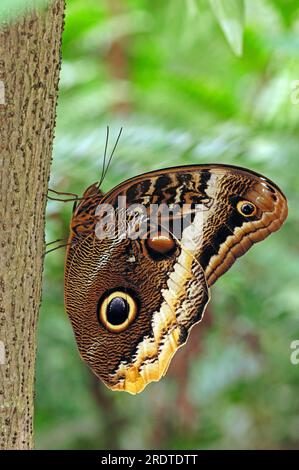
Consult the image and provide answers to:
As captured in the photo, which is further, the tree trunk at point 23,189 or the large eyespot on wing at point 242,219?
the large eyespot on wing at point 242,219

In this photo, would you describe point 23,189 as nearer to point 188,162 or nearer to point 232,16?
point 232,16

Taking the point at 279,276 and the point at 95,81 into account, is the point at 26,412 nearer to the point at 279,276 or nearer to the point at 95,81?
the point at 279,276

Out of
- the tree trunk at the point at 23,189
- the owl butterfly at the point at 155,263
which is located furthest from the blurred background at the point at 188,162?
the tree trunk at the point at 23,189

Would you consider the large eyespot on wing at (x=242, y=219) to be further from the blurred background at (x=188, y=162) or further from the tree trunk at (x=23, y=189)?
the blurred background at (x=188, y=162)

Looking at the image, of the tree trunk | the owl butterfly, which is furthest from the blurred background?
the tree trunk

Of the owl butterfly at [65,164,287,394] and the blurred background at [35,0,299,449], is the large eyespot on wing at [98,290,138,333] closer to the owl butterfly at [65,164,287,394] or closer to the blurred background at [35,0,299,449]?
the owl butterfly at [65,164,287,394]

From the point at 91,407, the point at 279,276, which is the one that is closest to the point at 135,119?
the point at 279,276
